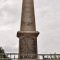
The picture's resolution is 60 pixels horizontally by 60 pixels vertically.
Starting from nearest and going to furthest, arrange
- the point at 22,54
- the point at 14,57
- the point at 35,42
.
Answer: the point at 14,57
the point at 22,54
the point at 35,42

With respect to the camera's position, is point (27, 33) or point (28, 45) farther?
point (27, 33)

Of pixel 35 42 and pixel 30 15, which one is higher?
pixel 30 15

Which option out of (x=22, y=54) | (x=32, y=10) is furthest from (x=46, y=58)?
(x=32, y=10)

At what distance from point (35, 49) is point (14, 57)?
10.3ft

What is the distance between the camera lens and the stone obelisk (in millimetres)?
17453

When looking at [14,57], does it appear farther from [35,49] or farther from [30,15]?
[30,15]

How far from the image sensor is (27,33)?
58.2 feet

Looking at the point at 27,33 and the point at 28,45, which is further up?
the point at 27,33

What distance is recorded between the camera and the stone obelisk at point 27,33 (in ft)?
57.3

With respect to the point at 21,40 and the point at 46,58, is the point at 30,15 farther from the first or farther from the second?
the point at 46,58

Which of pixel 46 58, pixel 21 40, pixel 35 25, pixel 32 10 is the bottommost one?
pixel 46 58

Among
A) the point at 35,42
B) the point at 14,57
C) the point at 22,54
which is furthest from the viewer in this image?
the point at 35,42

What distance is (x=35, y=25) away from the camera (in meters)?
18.2

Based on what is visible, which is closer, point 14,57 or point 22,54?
point 14,57
